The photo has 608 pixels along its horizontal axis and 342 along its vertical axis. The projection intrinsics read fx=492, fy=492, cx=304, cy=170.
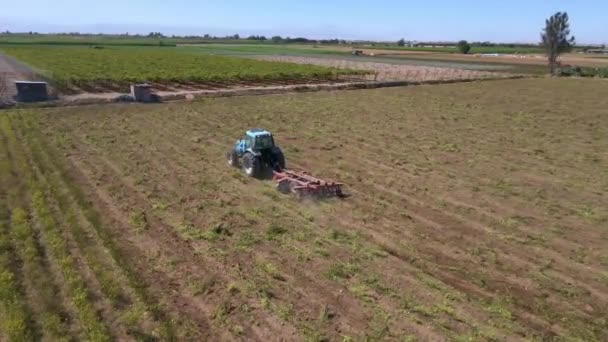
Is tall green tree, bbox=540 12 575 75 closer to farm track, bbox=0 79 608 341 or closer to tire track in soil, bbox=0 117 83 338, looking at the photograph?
farm track, bbox=0 79 608 341

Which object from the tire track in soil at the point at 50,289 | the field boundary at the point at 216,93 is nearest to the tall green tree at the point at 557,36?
the field boundary at the point at 216,93

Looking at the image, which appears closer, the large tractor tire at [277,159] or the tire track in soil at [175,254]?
the tire track in soil at [175,254]

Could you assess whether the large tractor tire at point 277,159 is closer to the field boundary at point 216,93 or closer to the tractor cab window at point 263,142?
the tractor cab window at point 263,142

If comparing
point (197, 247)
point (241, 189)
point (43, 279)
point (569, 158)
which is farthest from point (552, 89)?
point (43, 279)

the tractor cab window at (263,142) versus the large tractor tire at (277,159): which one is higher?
the tractor cab window at (263,142)

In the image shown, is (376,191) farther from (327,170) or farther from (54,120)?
(54,120)
